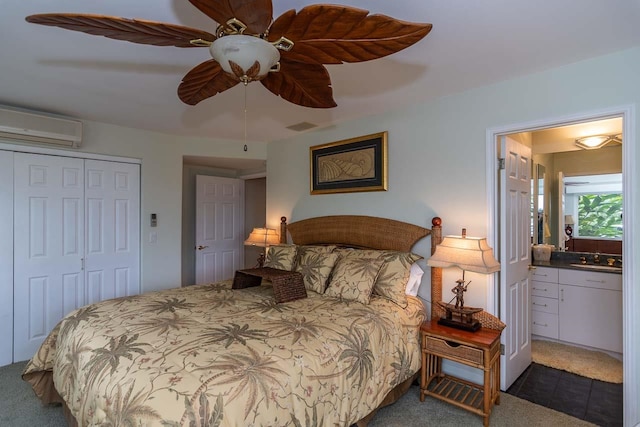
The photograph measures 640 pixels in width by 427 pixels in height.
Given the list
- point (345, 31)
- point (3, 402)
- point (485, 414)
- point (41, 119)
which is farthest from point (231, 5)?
point (3, 402)

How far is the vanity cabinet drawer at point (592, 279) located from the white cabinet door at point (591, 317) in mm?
41

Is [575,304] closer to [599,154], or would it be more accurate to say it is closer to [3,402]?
[599,154]

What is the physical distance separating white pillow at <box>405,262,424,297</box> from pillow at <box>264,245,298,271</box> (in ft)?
3.43

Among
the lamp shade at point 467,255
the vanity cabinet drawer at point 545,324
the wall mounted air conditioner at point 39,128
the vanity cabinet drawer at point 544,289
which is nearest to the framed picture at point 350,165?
the lamp shade at point 467,255

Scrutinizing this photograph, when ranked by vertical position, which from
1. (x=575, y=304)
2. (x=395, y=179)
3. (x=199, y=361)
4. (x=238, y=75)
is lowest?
(x=575, y=304)

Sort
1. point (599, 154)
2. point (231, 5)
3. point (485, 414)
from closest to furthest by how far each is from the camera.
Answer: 1. point (231, 5)
2. point (485, 414)
3. point (599, 154)

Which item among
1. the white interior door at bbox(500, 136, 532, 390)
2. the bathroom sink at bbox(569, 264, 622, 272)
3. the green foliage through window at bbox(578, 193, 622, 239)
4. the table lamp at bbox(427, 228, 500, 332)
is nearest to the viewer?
the table lamp at bbox(427, 228, 500, 332)

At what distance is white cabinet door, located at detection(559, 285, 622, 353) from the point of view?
10.3 feet

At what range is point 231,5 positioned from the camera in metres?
1.11

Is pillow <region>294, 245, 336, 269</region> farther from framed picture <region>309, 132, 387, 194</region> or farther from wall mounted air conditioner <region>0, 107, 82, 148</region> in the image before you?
wall mounted air conditioner <region>0, 107, 82, 148</region>

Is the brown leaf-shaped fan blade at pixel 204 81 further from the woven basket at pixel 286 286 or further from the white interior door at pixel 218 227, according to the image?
the white interior door at pixel 218 227

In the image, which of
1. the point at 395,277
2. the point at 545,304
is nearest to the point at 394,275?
the point at 395,277

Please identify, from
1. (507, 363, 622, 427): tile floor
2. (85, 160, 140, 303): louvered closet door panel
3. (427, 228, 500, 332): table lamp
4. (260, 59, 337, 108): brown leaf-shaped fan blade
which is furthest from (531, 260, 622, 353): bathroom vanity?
(85, 160, 140, 303): louvered closet door panel

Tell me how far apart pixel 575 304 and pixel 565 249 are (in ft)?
2.90
